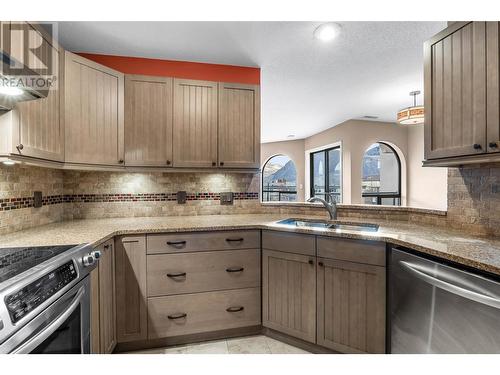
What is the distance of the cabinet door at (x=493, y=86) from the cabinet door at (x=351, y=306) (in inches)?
35.1

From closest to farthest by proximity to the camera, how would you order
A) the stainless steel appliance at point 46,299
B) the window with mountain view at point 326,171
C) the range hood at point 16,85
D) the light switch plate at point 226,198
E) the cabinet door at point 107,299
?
the stainless steel appliance at point 46,299
the range hood at point 16,85
the cabinet door at point 107,299
the light switch plate at point 226,198
the window with mountain view at point 326,171

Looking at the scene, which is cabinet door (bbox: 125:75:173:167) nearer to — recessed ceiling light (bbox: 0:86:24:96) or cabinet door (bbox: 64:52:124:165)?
cabinet door (bbox: 64:52:124:165)

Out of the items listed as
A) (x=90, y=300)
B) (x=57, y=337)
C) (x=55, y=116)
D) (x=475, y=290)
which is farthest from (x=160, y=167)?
(x=475, y=290)

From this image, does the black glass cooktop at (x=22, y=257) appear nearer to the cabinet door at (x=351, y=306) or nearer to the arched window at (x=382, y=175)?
the cabinet door at (x=351, y=306)

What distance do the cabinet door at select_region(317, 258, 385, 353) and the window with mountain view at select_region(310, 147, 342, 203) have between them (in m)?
3.89

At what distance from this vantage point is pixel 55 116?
177cm

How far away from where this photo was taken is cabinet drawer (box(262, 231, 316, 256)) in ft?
5.84

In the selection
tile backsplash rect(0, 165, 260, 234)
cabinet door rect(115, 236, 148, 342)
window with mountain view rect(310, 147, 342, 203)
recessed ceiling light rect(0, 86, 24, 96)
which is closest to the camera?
recessed ceiling light rect(0, 86, 24, 96)

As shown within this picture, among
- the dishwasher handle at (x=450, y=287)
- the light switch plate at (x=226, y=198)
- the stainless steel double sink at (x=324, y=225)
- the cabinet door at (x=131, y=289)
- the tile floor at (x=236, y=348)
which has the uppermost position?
the light switch plate at (x=226, y=198)

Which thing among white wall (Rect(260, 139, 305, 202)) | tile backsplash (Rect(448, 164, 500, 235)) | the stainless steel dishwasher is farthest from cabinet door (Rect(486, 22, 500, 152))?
white wall (Rect(260, 139, 305, 202))

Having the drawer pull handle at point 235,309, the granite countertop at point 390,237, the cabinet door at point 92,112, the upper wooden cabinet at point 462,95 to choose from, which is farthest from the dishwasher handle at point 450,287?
the cabinet door at point 92,112

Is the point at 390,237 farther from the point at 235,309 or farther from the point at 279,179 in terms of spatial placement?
the point at 279,179

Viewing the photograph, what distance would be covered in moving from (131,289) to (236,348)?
88 centimetres

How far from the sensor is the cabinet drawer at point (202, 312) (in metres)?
1.83
